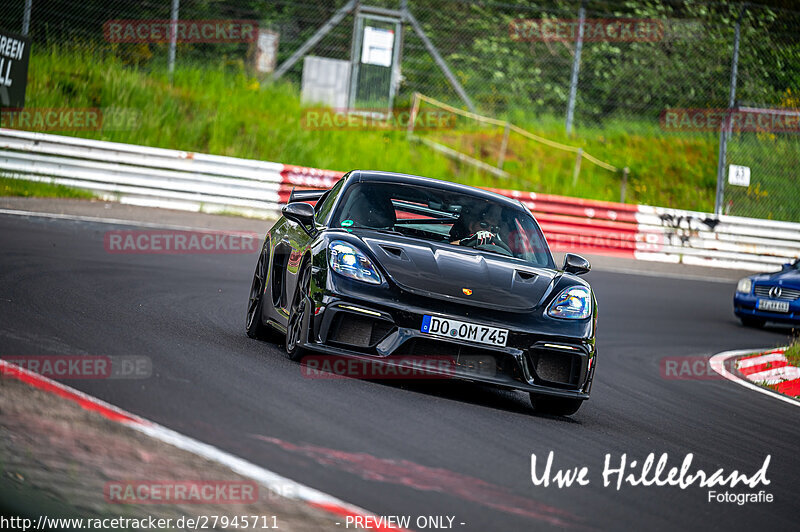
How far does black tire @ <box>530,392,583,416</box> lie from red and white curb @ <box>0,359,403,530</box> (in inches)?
104

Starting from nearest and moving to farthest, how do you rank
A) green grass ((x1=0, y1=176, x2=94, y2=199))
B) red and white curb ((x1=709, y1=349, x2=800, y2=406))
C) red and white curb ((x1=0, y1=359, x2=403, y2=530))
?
red and white curb ((x1=0, y1=359, x2=403, y2=530))
red and white curb ((x1=709, y1=349, x2=800, y2=406))
green grass ((x1=0, y1=176, x2=94, y2=199))

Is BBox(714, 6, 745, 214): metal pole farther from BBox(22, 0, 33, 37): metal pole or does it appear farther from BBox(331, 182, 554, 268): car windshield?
BBox(331, 182, 554, 268): car windshield

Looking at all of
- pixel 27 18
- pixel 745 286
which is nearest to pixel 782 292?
pixel 745 286

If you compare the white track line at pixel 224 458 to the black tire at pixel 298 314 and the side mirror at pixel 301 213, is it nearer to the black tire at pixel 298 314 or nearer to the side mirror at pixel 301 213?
the black tire at pixel 298 314

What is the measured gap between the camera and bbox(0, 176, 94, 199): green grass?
52.4ft

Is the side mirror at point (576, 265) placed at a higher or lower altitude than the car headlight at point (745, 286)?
higher

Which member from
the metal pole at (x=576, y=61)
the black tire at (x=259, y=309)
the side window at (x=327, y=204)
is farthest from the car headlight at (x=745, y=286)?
the black tire at (x=259, y=309)

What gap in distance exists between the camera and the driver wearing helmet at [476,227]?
7102mm

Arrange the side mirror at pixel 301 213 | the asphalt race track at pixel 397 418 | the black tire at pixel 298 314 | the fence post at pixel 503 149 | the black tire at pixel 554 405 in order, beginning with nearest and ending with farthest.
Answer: the asphalt race track at pixel 397 418 < the black tire at pixel 298 314 < the black tire at pixel 554 405 < the side mirror at pixel 301 213 < the fence post at pixel 503 149

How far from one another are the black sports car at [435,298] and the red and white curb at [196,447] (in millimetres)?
1585

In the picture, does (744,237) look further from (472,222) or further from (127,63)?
(472,222)

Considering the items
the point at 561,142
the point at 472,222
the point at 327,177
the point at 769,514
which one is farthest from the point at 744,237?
the point at 769,514

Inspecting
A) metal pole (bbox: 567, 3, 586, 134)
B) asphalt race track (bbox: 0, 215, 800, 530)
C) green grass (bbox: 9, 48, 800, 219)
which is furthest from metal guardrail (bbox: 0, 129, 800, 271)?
asphalt race track (bbox: 0, 215, 800, 530)

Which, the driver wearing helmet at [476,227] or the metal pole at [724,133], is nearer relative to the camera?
the driver wearing helmet at [476,227]
